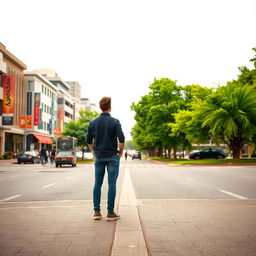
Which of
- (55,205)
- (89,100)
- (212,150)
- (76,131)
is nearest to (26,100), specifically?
(76,131)

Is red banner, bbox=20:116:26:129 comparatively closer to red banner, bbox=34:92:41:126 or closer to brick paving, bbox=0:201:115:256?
red banner, bbox=34:92:41:126

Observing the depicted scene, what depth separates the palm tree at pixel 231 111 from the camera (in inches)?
1252

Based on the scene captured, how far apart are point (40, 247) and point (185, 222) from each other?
7.38 ft

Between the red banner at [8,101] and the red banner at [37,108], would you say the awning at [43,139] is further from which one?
the red banner at [8,101]

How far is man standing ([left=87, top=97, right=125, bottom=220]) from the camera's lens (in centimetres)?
538

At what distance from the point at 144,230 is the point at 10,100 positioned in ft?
141

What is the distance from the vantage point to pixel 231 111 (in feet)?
107

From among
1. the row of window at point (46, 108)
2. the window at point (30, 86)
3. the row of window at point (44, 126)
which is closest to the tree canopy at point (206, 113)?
the window at point (30, 86)

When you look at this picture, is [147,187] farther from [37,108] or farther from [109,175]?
[37,108]

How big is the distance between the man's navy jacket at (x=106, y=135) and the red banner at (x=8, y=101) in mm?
40351

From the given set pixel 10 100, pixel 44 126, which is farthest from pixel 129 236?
pixel 44 126

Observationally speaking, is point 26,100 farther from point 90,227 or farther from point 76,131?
point 90,227

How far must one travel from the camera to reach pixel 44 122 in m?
65.1

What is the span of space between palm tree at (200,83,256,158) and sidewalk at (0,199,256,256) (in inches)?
1024
